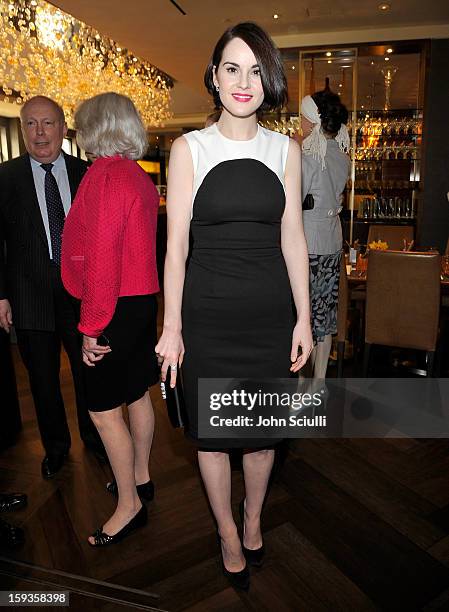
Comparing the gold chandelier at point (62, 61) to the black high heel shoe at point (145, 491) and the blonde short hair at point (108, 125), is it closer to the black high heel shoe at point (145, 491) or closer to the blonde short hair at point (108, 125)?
the blonde short hair at point (108, 125)

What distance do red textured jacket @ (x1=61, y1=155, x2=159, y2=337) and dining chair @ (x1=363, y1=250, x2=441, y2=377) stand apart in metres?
1.79

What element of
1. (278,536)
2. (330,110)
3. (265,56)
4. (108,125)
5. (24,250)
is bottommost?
(278,536)

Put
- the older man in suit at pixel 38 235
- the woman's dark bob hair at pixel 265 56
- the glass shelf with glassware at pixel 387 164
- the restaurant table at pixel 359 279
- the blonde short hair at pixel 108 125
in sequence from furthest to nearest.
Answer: the glass shelf with glassware at pixel 387 164, the restaurant table at pixel 359 279, the older man in suit at pixel 38 235, the blonde short hair at pixel 108 125, the woman's dark bob hair at pixel 265 56

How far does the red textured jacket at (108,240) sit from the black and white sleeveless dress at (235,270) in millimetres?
251

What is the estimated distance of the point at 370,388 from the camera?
3314 mm

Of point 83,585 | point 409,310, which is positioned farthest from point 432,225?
point 83,585

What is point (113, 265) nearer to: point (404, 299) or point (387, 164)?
point (404, 299)

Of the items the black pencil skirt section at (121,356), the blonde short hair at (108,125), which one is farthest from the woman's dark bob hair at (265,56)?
the black pencil skirt section at (121,356)

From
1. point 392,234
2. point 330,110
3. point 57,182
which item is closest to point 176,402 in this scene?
point 57,182

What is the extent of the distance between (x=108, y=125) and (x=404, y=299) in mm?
2118

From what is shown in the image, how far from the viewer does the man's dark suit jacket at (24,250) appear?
2.12 meters

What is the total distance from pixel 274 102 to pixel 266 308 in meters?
0.59

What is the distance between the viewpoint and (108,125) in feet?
5.24

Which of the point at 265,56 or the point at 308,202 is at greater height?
the point at 265,56
